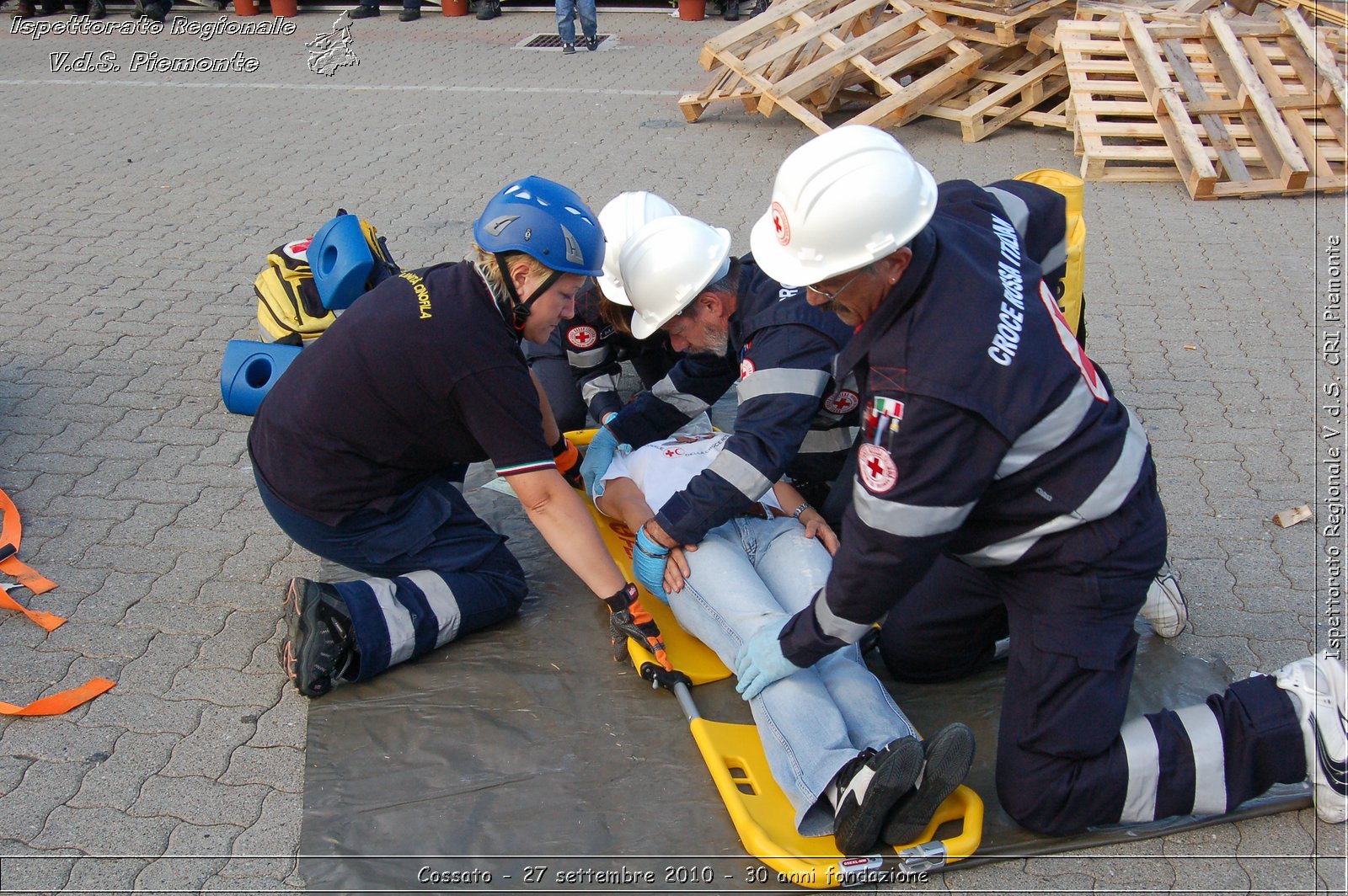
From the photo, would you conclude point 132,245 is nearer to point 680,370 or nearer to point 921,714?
point 680,370

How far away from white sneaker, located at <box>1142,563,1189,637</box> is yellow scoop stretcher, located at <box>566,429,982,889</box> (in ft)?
3.18

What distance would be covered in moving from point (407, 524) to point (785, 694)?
4.23ft

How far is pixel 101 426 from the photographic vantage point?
4531mm

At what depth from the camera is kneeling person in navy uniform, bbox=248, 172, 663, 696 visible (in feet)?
9.41

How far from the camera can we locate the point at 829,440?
12.0 ft

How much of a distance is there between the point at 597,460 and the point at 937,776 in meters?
1.77

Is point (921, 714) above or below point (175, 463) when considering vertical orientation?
below

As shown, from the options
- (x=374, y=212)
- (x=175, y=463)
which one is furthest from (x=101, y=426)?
(x=374, y=212)

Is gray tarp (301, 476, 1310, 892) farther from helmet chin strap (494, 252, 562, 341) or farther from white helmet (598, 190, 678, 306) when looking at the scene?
white helmet (598, 190, 678, 306)

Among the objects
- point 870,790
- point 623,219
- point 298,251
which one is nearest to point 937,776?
point 870,790

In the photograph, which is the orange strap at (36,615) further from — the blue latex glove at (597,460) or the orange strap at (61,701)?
the blue latex glove at (597,460)

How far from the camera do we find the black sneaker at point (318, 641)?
2947 mm

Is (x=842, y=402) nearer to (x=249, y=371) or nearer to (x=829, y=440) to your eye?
(x=829, y=440)

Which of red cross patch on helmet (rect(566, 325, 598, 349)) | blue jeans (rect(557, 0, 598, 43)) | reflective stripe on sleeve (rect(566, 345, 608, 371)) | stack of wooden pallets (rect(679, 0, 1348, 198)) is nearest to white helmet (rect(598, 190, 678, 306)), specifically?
red cross patch on helmet (rect(566, 325, 598, 349))
